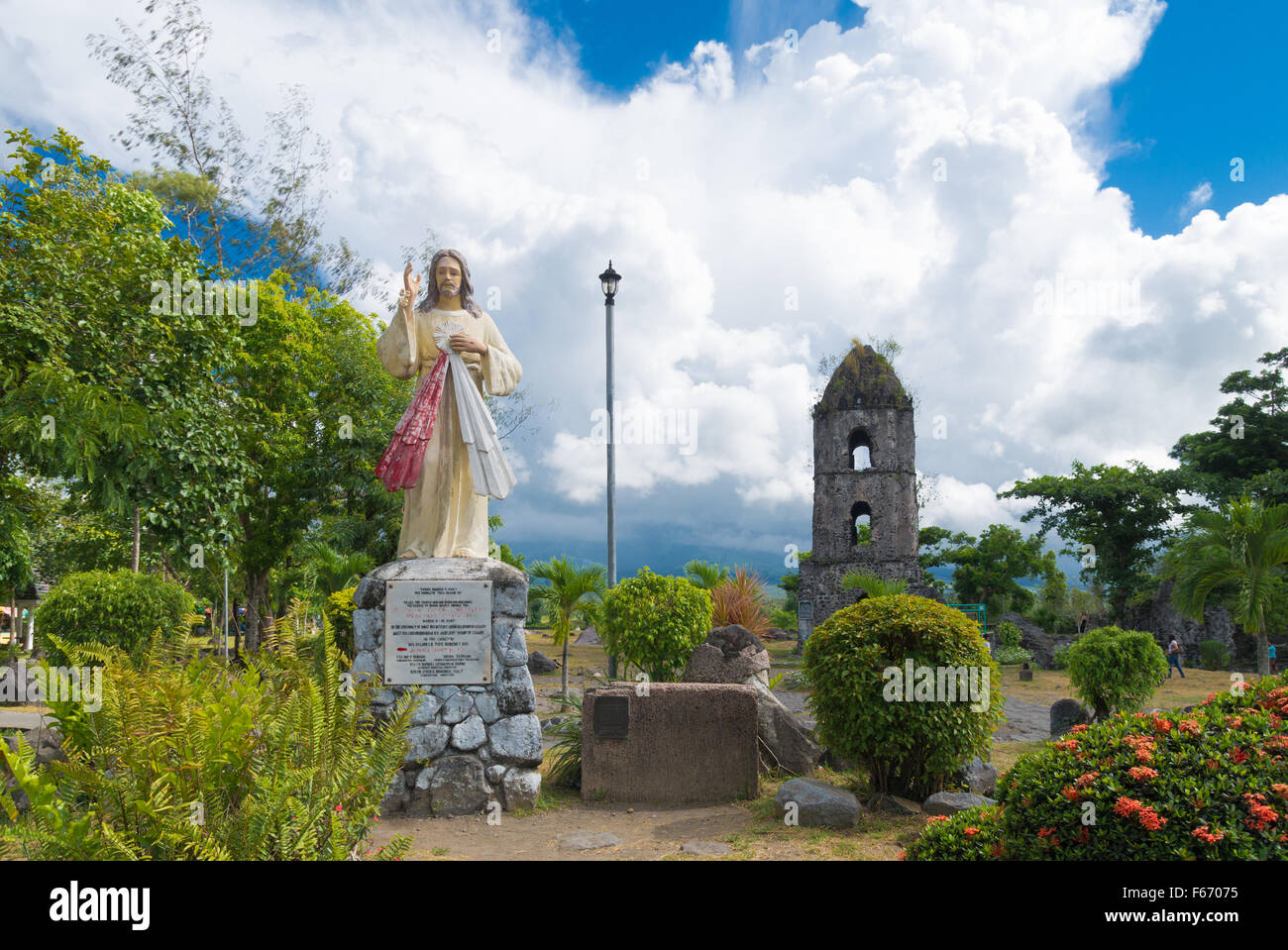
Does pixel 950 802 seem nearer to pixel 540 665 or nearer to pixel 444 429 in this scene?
pixel 444 429

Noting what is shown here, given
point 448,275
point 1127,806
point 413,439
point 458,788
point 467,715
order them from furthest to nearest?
point 448,275 < point 413,439 < point 467,715 < point 458,788 < point 1127,806

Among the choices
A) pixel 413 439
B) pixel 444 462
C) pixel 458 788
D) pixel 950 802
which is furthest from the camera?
pixel 444 462

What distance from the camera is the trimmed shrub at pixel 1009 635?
84.5 ft

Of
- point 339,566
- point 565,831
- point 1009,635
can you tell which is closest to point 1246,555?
point 565,831

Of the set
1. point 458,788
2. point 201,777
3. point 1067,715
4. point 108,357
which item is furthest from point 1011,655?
point 201,777

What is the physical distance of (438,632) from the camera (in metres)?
6.64

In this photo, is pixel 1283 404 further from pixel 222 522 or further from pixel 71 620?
pixel 71 620

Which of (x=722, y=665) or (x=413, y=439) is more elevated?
(x=413, y=439)

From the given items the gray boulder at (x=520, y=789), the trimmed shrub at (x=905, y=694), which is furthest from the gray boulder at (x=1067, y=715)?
the gray boulder at (x=520, y=789)

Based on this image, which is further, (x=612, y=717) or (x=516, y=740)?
(x=612, y=717)

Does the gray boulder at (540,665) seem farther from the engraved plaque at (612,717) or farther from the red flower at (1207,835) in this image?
the red flower at (1207,835)

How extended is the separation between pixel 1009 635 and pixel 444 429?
23.3 meters

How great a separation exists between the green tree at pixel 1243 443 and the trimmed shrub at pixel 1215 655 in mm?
4074

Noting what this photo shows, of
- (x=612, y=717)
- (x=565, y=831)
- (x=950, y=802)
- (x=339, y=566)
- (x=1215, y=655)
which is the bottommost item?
(x=1215, y=655)
